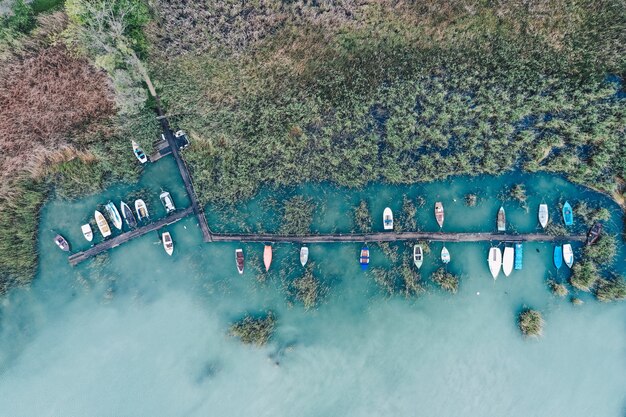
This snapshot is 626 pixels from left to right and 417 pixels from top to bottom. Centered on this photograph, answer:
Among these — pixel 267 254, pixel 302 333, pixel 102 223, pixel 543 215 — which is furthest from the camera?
pixel 302 333

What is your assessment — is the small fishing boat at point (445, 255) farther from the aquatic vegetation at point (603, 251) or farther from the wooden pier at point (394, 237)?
the aquatic vegetation at point (603, 251)

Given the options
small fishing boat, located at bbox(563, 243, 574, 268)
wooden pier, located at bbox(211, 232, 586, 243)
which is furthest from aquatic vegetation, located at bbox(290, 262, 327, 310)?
small fishing boat, located at bbox(563, 243, 574, 268)

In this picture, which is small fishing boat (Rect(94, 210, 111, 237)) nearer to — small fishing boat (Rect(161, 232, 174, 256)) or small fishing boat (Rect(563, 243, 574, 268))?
small fishing boat (Rect(161, 232, 174, 256))

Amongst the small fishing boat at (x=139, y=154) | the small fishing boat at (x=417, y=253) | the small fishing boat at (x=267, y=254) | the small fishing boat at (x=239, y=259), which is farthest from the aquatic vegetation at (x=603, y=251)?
the small fishing boat at (x=139, y=154)

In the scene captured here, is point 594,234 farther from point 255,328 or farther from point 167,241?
point 167,241

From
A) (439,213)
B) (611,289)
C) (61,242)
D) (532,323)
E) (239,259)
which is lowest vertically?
(532,323)

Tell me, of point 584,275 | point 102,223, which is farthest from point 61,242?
point 584,275

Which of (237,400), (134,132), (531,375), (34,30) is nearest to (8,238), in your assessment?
(134,132)
